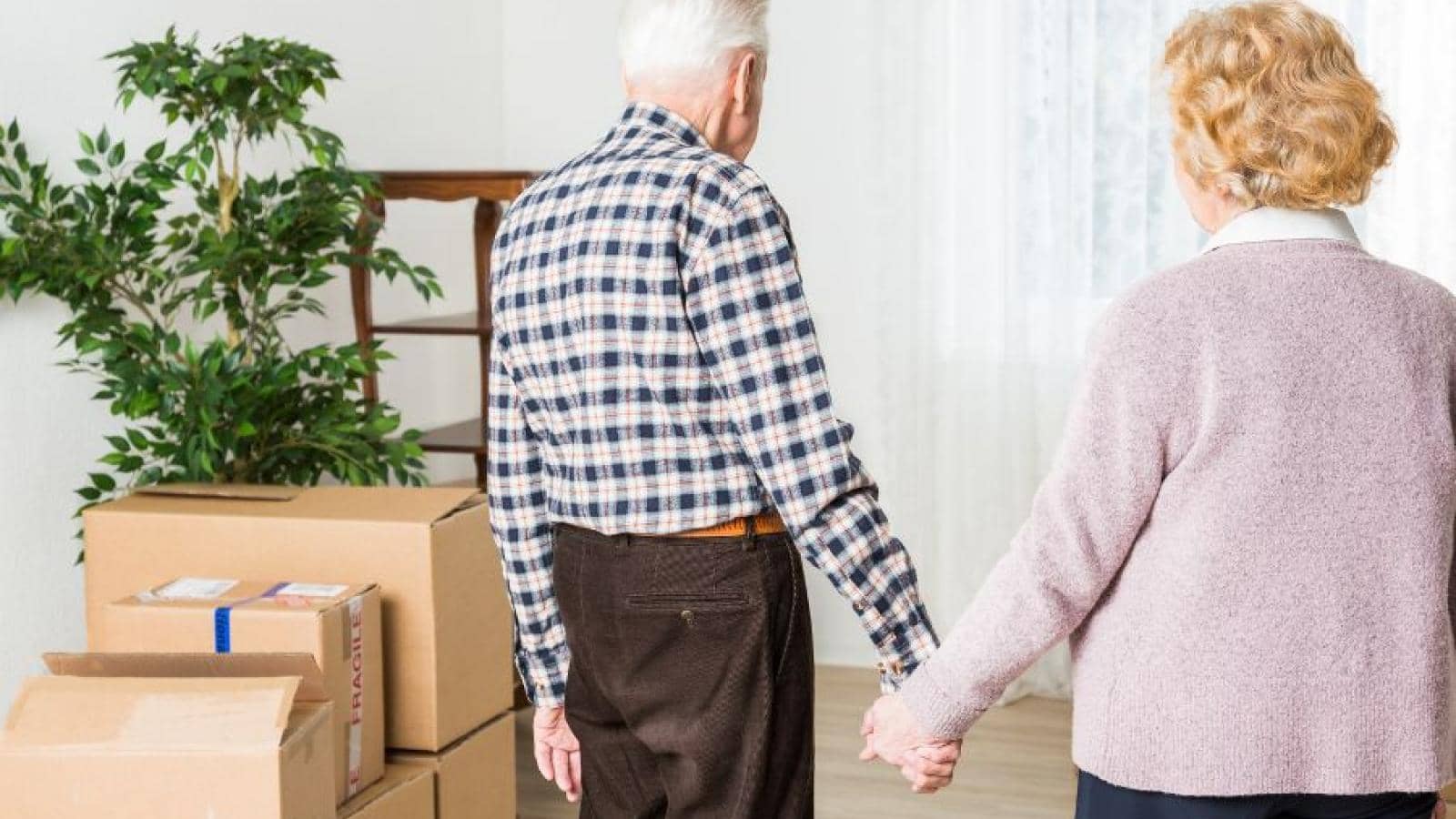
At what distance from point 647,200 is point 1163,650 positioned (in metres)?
0.61

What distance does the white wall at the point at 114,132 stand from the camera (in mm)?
2566

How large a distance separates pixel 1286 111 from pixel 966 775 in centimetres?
238

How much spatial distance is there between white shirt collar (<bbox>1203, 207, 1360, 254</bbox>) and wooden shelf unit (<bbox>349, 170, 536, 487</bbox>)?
2175 mm

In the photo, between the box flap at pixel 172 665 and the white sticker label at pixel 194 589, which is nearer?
the box flap at pixel 172 665

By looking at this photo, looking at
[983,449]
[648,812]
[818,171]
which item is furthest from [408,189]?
[648,812]

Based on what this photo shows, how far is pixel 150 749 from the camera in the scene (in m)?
1.71

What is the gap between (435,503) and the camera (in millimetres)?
2369

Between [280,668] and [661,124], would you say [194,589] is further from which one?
[661,124]

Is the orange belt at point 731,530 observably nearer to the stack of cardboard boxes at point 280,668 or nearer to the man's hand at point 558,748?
the man's hand at point 558,748

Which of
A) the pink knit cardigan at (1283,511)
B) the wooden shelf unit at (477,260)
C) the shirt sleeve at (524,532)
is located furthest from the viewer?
the wooden shelf unit at (477,260)

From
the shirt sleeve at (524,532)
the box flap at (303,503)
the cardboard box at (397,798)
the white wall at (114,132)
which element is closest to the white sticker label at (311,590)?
the box flap at (303,503)

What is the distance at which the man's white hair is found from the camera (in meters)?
1.56

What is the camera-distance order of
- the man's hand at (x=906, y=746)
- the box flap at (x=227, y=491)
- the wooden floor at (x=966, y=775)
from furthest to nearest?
the wooden floor at (x=966, y=775), the box flap at (x=227, y=491), the man's hand at (x=906, y=746)

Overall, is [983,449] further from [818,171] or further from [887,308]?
[818,171]
